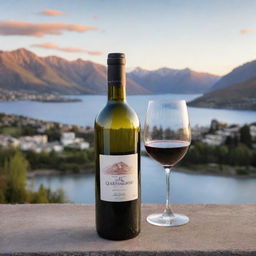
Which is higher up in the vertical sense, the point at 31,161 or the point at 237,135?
the point at 237,135

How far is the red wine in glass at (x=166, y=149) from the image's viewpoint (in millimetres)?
795

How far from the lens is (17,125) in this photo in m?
18.2

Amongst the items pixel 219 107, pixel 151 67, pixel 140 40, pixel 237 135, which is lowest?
pixel 237 135

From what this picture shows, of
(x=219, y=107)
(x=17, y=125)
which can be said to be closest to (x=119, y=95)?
(x=219, y=107)

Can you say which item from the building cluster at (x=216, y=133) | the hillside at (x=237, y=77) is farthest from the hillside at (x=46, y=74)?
the hillside at (x=237, y=77)

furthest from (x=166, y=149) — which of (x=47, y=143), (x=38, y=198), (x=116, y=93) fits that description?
(x=47, y=143)

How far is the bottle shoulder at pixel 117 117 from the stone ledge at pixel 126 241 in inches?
8.6

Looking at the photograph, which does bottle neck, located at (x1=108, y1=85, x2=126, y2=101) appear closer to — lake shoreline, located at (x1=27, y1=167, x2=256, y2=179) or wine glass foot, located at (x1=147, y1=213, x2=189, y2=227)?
wine glass foot, located at (x1=147, y1=213, x2=189, y2=227)

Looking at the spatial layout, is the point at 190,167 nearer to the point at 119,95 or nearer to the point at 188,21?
the point at 188,21

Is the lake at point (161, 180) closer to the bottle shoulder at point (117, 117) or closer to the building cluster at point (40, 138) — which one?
the building cluster at point (40, 138)

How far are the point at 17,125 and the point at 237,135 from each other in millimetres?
9586

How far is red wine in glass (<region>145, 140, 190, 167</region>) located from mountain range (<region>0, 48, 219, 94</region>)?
39.1 ft

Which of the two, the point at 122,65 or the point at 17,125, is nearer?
the point at 122,65

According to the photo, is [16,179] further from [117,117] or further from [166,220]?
[117,117]
